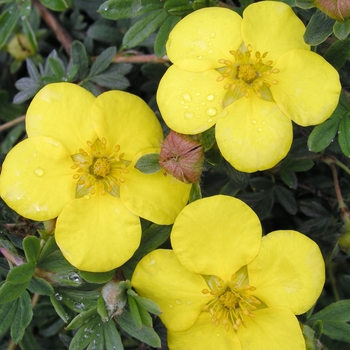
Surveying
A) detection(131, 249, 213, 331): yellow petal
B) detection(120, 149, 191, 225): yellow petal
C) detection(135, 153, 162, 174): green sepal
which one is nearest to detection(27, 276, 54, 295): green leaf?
detection(131, 249, 213, 331): yellow petal

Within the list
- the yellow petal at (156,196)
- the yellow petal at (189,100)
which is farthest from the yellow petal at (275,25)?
the yellow petal at (156,196)

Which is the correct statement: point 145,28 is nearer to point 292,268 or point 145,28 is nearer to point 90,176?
point 90,176

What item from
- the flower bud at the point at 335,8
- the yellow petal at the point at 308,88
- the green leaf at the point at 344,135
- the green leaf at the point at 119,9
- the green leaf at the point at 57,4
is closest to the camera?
the flower bud at the point at 335,8

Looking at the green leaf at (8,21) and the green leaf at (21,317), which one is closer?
the green leaf at (21,317)

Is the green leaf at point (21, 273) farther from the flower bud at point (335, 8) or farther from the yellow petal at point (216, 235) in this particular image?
the flower bud at point (335, 8)

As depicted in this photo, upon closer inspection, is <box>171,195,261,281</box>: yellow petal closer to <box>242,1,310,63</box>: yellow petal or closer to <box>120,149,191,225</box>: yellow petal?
<box>120,149,191,225</box>: yellow petal

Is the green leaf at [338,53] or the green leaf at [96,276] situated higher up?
the green leaf at [338,53]

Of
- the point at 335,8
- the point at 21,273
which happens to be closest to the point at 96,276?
the point at 21,273

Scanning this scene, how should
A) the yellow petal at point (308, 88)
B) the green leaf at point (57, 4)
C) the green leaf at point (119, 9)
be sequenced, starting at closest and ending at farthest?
the yellow petal at point (308, 88), the green leaf at point (119, 9), the green leaf at point (57, 4)
